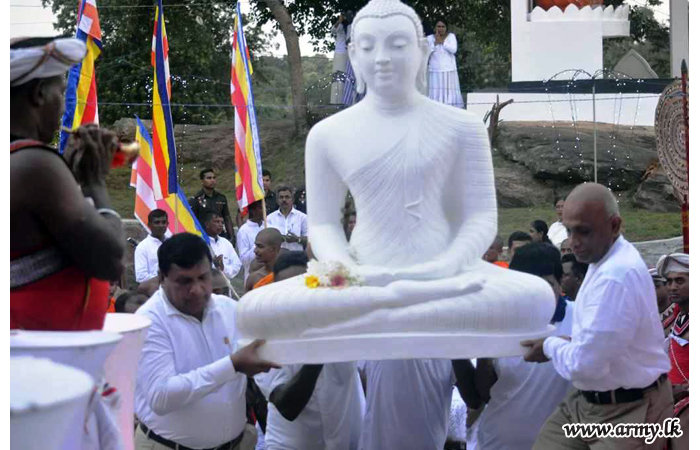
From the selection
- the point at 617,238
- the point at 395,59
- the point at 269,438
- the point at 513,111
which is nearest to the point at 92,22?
the point at 395,59

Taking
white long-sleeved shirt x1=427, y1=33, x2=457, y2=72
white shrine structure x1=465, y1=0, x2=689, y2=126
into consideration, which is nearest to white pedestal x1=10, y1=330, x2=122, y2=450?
white shrine structure x1=465, y1=0, x2=689, y2=126

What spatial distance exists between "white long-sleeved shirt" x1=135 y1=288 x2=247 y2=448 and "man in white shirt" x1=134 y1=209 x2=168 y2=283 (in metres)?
4.12

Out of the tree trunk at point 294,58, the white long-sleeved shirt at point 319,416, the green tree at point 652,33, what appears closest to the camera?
the white long-sleeved shirt at point 319,416

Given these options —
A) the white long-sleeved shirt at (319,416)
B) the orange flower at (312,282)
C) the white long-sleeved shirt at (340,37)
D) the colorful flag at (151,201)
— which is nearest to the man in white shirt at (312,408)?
the white long-sleeved shirt at (319,416)

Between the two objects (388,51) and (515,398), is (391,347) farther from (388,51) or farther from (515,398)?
(388,51)

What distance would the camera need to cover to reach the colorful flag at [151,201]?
31.4 feet

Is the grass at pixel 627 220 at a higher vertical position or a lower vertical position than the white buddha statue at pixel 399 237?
lower

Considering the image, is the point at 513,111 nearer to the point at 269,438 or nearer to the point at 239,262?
the point at 239,262

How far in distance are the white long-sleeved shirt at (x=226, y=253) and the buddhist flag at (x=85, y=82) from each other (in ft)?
5.91

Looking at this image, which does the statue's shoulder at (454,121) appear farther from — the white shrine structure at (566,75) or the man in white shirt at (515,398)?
the white shrine structure at (566,75)

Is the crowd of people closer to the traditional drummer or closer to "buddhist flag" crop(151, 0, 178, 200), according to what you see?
the traditional drummer

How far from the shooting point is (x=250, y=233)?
35.7ft

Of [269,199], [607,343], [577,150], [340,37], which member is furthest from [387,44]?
[340,37]

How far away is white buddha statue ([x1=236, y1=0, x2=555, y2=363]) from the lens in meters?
5.04
